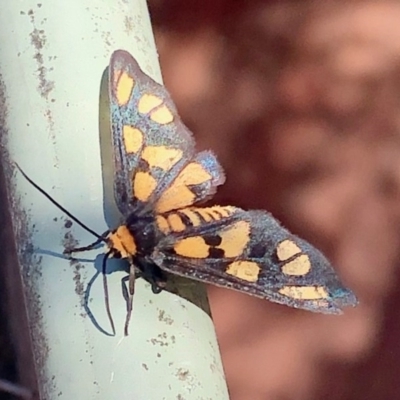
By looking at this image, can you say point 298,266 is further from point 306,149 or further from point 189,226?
point 306,149

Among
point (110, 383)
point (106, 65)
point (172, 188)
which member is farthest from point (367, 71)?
point (110, 383)

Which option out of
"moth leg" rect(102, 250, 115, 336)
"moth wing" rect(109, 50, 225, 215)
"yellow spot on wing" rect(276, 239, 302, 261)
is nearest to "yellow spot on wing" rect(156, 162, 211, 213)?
"moth wing" rect(109, 50, 225, 215)

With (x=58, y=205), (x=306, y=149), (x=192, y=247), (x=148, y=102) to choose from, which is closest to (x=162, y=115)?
(x=148, y=102)

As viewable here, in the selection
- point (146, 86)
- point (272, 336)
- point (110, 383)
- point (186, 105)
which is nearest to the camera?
point (110, 383)

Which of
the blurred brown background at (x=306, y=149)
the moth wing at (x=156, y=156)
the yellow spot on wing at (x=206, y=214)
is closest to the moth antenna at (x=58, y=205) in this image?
the moth wing at (x=156, y=156)

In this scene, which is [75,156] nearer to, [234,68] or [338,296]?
[338,296]

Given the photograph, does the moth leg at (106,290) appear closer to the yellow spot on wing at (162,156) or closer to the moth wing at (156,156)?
the moth wing at (156,156)

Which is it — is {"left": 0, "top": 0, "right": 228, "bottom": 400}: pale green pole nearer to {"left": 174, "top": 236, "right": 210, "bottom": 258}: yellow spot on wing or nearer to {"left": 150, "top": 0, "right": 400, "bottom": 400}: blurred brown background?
{"left": 174, "top": 236, "right": 210, "bottom": 258}: yellow spot on wing
